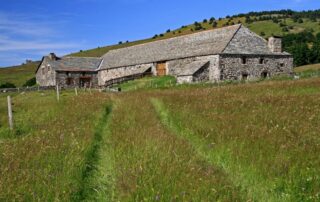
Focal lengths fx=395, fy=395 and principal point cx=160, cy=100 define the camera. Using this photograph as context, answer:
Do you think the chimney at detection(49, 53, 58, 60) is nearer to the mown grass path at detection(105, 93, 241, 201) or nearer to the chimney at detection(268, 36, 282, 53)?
the chimney at detection(268, 36, 282, 53)

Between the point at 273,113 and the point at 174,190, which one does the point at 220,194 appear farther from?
the point at 273,113

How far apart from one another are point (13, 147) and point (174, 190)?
5.58 m

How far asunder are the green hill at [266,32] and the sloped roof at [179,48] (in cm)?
4220

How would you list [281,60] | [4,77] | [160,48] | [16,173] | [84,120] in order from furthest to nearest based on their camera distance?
1. [4,77]
2. [160,48]
3. [281,60]
4. [84,120]
5. [16,173]

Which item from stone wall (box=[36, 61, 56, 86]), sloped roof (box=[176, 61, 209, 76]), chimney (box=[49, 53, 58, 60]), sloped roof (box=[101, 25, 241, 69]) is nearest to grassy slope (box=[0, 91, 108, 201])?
sloped roof (box=[176, 61, 209, 76])

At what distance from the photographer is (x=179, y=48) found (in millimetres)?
56125

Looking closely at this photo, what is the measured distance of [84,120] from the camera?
15492 millimetres

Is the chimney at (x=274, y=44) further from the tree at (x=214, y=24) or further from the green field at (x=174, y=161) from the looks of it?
the tree at (x=214, y=24)

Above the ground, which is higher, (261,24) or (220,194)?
(261,24)

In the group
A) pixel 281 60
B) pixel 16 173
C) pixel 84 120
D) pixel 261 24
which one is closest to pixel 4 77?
pixel 281 60

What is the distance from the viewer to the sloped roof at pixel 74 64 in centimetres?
6638

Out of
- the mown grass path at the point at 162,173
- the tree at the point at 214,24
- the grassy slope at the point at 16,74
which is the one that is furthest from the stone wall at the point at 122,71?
the tree at the point at 214,24

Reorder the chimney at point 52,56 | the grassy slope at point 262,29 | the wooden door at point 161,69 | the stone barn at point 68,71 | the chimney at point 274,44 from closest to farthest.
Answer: the chimney at point 274,44 < the wooden door at point 161,69 < the stone barn at point 68,71 < the chimney at point 52,56 < the grassy slope at point 262,29

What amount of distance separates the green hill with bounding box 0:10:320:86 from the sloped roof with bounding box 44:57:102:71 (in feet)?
107
